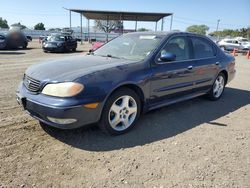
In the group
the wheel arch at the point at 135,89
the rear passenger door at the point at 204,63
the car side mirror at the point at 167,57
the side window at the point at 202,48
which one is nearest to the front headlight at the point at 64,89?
the wheel arch at the point at 135,89

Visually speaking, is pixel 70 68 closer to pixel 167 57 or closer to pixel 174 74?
pixel 167 57

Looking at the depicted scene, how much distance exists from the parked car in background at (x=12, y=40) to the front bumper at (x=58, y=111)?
18517mm

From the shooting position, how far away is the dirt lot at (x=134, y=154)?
3072 millimetres

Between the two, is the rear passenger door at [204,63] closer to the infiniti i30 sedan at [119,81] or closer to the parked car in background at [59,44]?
the infiniti i30 sedan at [119,81]

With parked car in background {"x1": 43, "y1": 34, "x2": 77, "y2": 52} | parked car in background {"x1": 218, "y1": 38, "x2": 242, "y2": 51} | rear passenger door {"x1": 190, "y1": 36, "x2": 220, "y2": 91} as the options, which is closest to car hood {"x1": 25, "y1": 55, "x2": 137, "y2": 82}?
rear passenger door {"x1": 190, "y1": 36, "x2": 220, "y2": 91}

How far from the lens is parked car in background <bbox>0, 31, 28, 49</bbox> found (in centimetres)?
2031

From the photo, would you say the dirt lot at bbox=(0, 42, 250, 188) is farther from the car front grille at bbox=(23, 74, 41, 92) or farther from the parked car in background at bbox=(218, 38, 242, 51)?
the parked car in background at bbox=(218, 38, 242, 51)

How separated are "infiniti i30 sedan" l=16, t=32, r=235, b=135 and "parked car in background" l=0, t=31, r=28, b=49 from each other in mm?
17284

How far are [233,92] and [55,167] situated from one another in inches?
238

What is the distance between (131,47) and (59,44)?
54.5ft

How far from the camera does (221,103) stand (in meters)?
6.43

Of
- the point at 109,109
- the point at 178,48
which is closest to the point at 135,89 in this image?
the point at 109,109

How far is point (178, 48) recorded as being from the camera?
206 inches

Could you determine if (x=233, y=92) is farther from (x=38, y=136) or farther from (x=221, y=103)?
(x=38, y=136)
